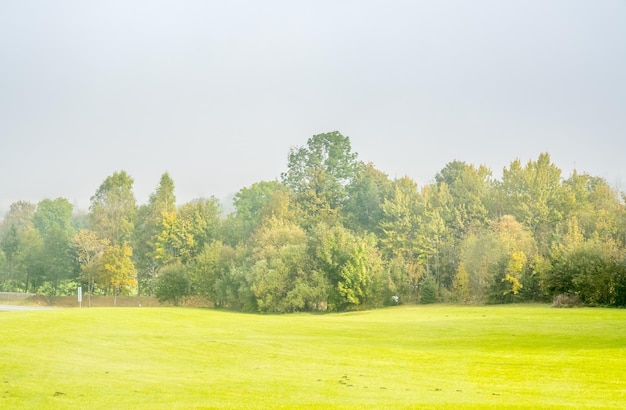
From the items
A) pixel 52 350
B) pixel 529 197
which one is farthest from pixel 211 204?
pixel 52 350

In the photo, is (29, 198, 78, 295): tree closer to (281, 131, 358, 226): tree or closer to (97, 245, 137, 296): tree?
(97, 245, 137, 296): tree

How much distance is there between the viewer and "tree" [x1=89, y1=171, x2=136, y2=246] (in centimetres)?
9412

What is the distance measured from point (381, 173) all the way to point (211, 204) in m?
22.9

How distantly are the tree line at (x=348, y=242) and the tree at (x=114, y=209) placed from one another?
7.5 inches

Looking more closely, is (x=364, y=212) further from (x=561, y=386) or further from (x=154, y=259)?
(x=561, y=386)

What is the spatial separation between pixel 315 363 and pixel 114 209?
78.1 meters

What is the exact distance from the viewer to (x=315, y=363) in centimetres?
2342

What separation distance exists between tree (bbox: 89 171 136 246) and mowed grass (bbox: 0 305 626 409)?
185 feet

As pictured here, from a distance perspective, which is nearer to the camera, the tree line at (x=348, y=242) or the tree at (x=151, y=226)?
the tree line at (x=348, y=242)

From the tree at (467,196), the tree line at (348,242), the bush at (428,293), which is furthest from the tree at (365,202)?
the bush at (428,293)

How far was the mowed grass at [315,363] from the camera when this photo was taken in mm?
16375

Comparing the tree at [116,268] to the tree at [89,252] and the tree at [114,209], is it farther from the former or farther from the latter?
the tree at [114,209]

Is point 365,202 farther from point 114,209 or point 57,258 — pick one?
point 57,258

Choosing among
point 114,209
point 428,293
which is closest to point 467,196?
point 428,293
